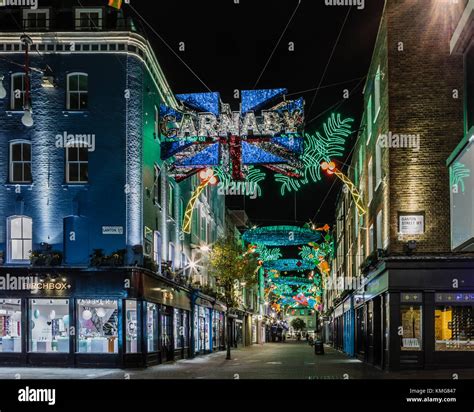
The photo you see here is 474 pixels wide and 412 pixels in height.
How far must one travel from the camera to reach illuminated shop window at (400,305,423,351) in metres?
29.9

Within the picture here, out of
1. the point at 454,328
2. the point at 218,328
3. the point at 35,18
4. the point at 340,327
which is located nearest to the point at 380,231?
the point at 454,328

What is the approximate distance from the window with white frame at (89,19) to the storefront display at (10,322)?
39.7 feet

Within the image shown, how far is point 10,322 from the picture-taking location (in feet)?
108

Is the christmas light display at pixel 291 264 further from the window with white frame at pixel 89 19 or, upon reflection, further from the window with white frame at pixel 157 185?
the window with white frame at pixel 89 19

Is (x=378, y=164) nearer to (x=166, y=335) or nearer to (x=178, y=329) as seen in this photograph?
(x=166, y=335)

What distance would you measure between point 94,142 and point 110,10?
582 cm

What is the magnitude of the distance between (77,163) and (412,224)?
564 inches

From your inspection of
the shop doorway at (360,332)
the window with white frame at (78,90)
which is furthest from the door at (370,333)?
the window with white frame at (78,90)

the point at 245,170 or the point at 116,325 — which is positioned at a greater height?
the point at 245,170

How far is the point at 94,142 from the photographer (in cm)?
3341

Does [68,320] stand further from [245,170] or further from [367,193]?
[367,193]

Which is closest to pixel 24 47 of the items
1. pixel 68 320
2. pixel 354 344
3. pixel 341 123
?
pixel 68 320

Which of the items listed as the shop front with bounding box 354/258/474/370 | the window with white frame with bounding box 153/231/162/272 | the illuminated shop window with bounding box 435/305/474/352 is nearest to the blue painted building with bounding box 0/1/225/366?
the window with white frame with bounding box 153/231/162/272

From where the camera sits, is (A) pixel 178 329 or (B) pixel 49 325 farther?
(A) pixel 178 329
